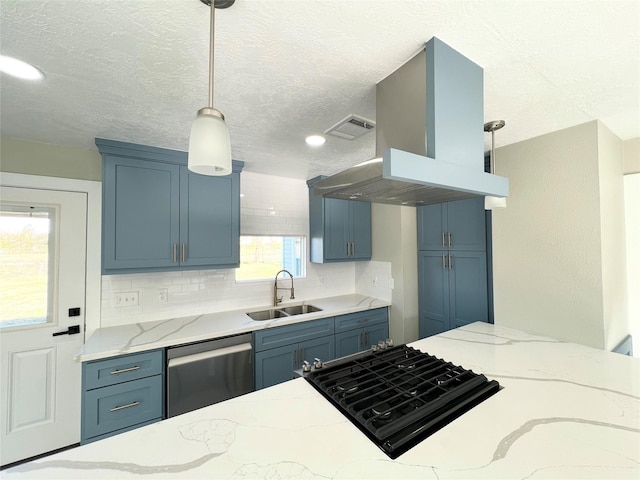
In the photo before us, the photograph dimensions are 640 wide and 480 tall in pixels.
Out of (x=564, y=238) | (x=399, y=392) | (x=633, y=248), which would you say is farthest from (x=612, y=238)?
(x=399, y=392)

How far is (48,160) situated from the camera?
2.03 meters

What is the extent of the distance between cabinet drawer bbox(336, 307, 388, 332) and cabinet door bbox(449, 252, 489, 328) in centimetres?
71

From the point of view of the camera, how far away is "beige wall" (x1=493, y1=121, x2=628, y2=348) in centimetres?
166

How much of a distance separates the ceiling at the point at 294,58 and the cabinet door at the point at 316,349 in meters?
1.85

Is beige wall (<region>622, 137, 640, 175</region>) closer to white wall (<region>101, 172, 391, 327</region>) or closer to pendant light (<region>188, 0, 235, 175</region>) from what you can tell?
white wall (<region>101, 172, 391, 327</region>)

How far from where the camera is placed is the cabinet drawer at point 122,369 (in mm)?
1665

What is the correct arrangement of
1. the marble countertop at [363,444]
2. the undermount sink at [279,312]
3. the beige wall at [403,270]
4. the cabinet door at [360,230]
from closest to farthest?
1. the marble countertop at [363,444]
2. the undermount sink at [279,312]
3. the beige wall at [403,270]
4. the cabinet door at [360,230]

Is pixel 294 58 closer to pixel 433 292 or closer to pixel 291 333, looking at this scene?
pixel 291 333

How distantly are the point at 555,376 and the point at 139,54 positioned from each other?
2.29 m

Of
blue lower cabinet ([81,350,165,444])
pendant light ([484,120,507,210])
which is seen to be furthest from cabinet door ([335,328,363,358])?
pendant light ([484,120,507,210])

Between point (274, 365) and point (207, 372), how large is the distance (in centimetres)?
55

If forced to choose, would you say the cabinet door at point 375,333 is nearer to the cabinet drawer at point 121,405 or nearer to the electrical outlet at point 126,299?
the cabinet drawer at point 121,405

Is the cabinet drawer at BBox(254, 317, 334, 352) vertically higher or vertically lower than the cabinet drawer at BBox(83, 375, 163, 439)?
higher

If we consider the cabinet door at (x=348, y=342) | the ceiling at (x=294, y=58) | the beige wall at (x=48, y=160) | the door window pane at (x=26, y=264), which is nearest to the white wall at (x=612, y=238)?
the ceiling at (x=294, y=58)
